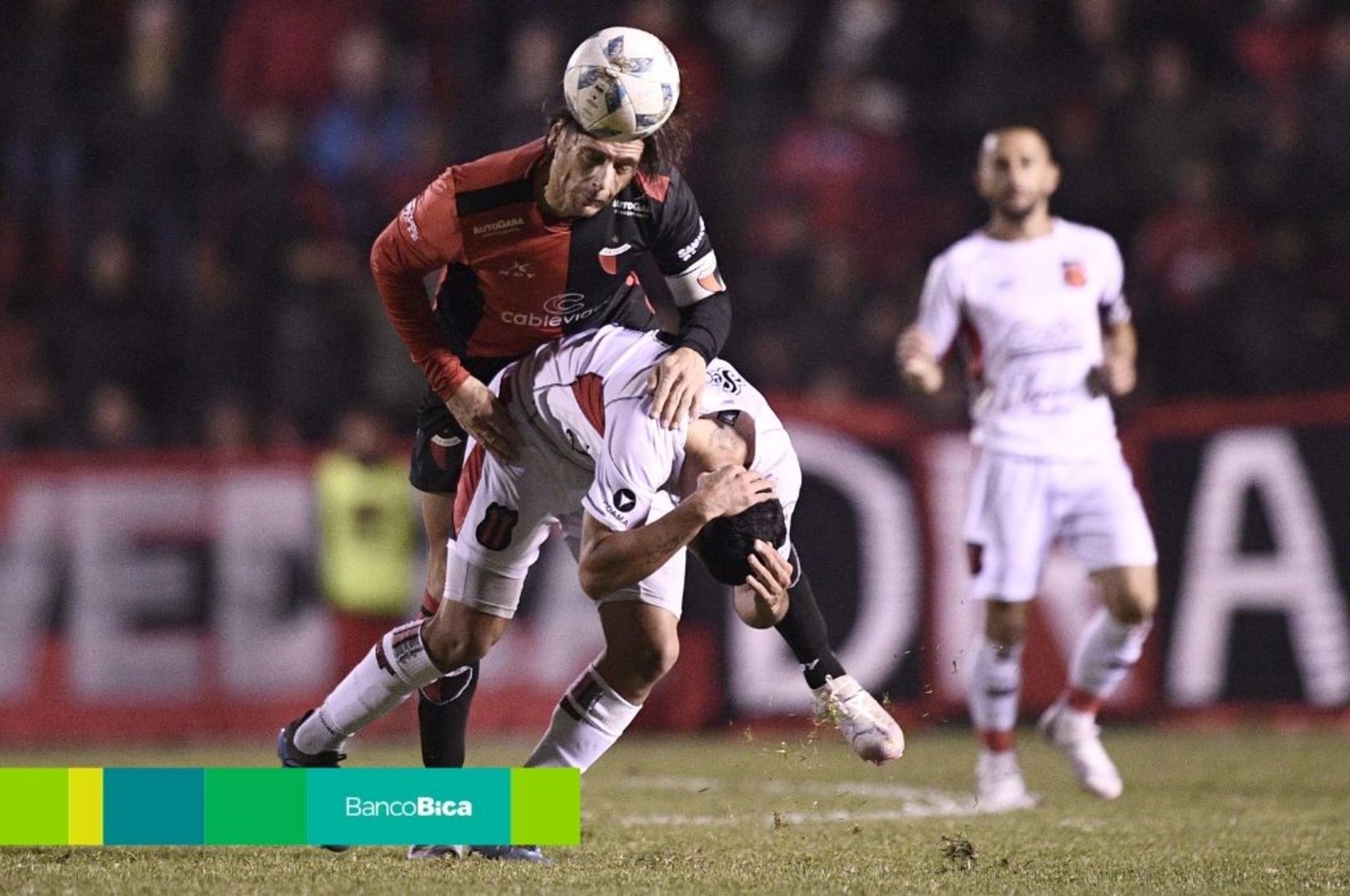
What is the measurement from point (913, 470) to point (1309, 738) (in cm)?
233

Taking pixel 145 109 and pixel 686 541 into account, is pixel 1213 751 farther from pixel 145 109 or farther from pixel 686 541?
pixel 145 109

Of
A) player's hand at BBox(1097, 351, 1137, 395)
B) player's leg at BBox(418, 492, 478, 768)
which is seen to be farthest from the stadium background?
player's leg at BBox(418, 492, 478, 768)

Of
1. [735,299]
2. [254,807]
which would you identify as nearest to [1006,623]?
[254,807]

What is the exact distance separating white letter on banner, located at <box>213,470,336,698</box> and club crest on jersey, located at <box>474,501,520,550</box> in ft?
15.8

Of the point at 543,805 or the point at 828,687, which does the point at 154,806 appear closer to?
the point at 543,805

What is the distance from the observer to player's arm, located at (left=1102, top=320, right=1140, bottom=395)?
7.95 metres

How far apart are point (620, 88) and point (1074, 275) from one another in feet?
9.71

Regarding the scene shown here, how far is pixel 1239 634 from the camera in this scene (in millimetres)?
10180

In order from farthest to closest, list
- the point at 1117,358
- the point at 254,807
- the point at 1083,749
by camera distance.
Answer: the point at 1117,358
the point at 1083,749
the point at 254,807

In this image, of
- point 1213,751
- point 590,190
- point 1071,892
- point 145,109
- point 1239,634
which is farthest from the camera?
point 145,109

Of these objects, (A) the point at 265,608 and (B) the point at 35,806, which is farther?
(A) the point at 265,608

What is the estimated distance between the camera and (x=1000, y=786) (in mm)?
7695

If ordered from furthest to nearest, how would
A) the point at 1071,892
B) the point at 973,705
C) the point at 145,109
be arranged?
the point at 145,109 < the point at 973,705 < the point at 1071,892

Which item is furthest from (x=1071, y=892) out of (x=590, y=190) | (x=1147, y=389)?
(x=1147, y=389)
